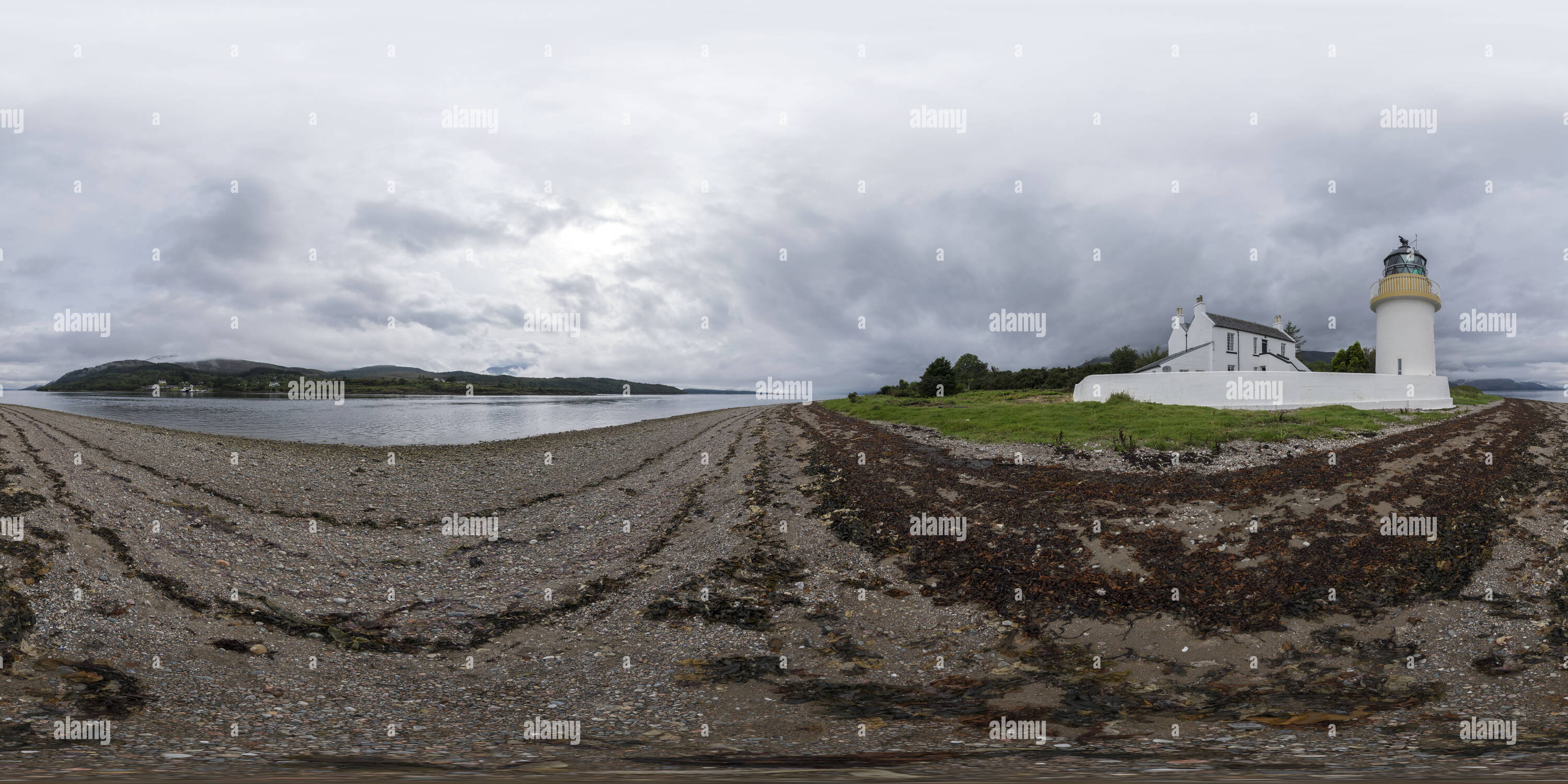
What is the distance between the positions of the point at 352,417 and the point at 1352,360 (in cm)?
9907

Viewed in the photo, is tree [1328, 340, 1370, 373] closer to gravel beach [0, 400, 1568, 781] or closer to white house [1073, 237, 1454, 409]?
white house [1073, 237, 1454, 409]

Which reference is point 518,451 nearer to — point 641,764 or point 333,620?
point 333,620

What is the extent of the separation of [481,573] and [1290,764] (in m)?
13.3

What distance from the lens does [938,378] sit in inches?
3332

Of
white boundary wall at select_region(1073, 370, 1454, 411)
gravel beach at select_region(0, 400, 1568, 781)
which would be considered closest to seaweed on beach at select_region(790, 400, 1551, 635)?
gravel beach at select_region(0, 400, 1568, 781)

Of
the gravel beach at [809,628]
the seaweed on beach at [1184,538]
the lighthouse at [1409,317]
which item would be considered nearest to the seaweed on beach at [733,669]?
the gravel beach at [809,628]

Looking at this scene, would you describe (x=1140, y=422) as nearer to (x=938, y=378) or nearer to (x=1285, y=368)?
(x=1285, y=368)

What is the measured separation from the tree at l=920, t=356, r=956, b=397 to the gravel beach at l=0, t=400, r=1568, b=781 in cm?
6469

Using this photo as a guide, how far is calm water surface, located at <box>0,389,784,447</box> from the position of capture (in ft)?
139

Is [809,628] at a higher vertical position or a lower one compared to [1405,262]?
lower

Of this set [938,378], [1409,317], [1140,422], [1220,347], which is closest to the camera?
[1140,422]

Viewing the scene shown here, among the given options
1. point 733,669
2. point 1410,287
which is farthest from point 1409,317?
point 733,669

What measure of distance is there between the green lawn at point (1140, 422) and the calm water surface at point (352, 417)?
30285mm

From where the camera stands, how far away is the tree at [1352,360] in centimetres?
6412
